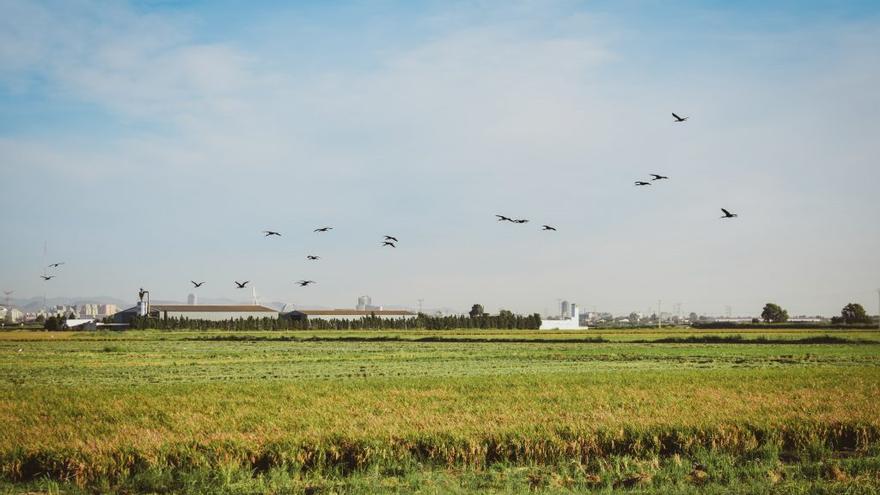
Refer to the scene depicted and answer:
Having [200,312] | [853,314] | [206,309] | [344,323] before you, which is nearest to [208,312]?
[200,312]

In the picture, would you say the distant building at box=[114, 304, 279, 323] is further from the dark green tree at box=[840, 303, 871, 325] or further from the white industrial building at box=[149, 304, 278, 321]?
the dark green tree at box=[840, 303, 871, 325]

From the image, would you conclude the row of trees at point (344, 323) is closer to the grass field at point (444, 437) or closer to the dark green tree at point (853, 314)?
the dark green tree at point (853, 314)

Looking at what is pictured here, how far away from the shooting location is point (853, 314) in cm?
18662

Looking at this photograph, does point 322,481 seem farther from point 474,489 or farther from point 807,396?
point 807,396

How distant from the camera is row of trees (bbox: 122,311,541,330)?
479 feet

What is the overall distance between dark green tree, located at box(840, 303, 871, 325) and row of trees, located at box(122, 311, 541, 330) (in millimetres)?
78210

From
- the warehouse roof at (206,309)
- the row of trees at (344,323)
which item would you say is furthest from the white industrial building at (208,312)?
the row of trees at (344,323)

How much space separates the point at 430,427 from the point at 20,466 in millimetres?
9465

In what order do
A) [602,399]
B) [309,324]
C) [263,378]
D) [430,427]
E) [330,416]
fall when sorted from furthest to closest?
[309,324] → [263,378] → [602,399] → [330,416] → [430,427]

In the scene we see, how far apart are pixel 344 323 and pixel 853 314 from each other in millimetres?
128976

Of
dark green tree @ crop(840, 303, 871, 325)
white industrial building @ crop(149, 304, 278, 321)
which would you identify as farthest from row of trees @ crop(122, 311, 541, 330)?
dark green tree @ crop(840, 303, 871, 325)

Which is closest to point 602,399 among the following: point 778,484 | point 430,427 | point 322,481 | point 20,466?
point 430,427

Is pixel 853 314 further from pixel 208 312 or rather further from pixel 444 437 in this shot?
pixel 444 437

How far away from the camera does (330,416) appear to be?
21062 millimetres
